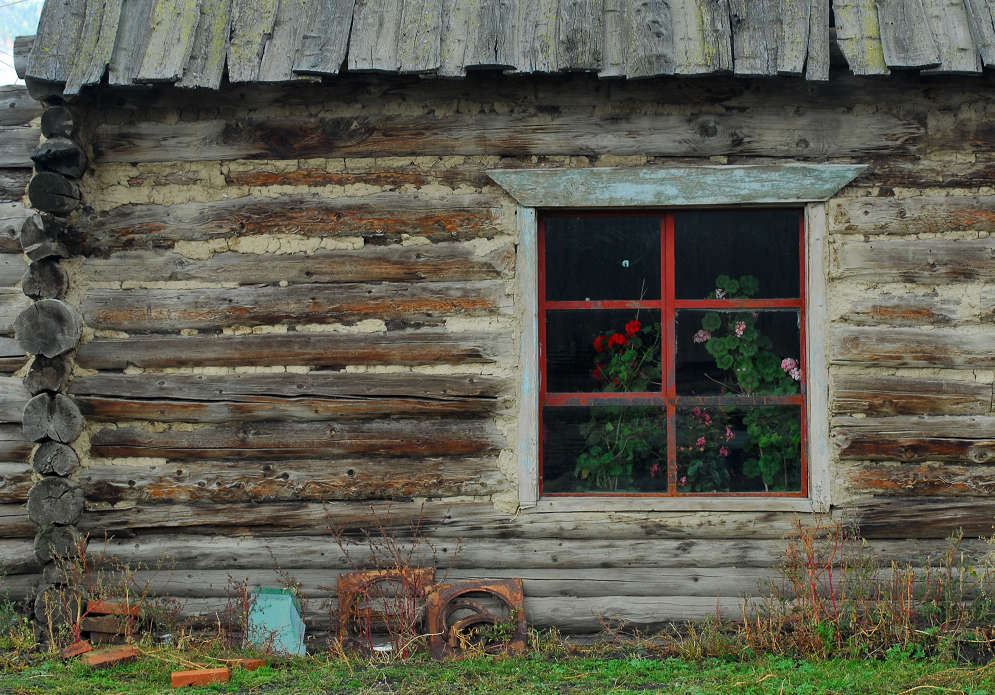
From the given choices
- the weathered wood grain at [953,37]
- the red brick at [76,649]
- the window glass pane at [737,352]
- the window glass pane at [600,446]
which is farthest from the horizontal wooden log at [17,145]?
the weathered wood grain at [953,37]

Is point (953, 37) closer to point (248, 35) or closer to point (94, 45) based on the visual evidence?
point (248, 35)

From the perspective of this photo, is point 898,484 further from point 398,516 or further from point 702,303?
point 398,516

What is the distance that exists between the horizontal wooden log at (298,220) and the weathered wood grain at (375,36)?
2.36ft

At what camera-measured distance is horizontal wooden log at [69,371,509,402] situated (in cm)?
499

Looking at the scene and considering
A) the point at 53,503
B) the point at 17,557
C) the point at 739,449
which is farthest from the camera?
the point at 17,557

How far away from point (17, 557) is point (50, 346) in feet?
4.23

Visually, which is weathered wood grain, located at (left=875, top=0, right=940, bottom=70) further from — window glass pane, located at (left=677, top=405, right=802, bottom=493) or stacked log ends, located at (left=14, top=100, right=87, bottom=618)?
stacked log ends, located at (left=14, top=100, right=87, bottom=618)

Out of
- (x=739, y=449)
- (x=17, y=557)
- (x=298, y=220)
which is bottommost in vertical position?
(x=17, y=557)

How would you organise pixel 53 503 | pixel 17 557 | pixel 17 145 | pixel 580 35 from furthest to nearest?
1. pixel 17 145
2. pixel 17 557
3. pixel 53 503
4. pixel 580 35

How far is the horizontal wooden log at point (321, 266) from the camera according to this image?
4996 mm

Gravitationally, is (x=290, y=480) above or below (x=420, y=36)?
below

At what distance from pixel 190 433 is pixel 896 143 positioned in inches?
168

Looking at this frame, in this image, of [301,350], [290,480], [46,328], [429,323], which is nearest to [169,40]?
[46,328]

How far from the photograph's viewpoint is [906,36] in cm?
461
